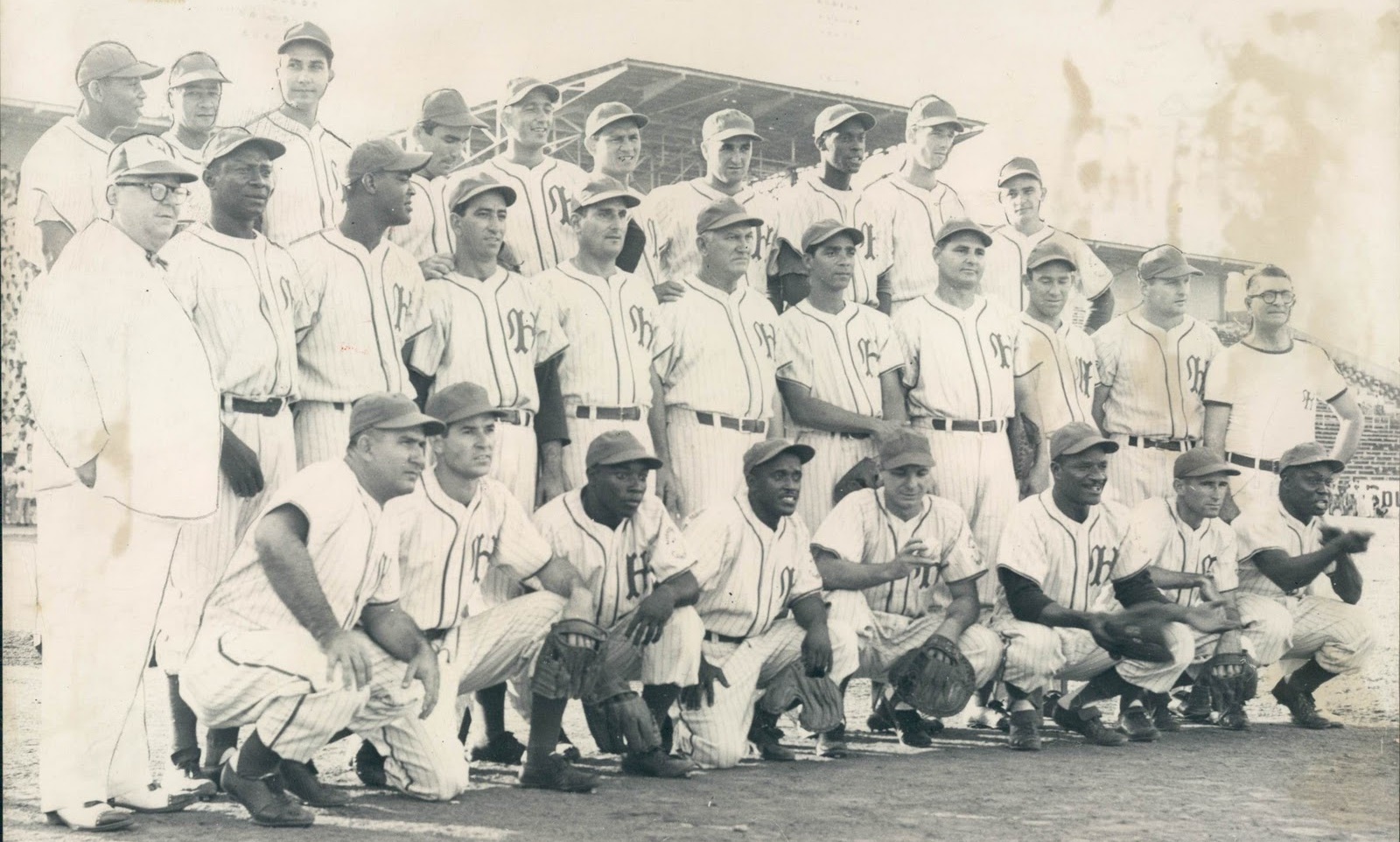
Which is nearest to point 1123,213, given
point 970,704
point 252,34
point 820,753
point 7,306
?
point 970,704

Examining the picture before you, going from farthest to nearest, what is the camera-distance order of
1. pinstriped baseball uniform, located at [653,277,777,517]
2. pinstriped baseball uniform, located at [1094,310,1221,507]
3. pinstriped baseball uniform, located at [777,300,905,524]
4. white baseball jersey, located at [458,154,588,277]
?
pinstriped baseball uniform, located at [1094,310,1221,507] → pinstriped baseball uniform, located at [777,300,905,524] → pinstriped baseball uniform, located at [653,277,777,517] → white baseball jersey, located at [458,154,588,277]

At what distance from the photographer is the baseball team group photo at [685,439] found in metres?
4.45

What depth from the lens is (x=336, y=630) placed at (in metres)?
4.45

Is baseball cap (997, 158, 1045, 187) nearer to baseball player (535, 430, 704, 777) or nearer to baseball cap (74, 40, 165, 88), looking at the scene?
baseball player (535, 430, 704, 777)

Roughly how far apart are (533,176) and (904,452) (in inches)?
64.3

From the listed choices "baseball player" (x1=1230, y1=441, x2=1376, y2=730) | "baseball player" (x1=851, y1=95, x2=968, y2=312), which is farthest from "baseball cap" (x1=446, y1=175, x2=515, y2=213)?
"baseball player" (x1=1230, y1=441, x2=1376, y2=730)

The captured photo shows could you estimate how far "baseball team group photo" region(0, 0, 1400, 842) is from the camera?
4.45 meters

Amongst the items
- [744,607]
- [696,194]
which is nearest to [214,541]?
[744,607]

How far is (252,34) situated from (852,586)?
105 inches

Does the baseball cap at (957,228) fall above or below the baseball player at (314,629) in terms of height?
above

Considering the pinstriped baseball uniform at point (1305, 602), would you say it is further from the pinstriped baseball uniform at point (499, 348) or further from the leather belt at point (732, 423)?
the pinstriped baseball uniform at point (499, 348)

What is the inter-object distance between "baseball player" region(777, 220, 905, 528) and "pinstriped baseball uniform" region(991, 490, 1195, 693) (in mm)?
670

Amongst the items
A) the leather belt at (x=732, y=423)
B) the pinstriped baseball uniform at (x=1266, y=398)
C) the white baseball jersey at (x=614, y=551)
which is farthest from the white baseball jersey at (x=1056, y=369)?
the white baseball jersey at (x=614, y=551)

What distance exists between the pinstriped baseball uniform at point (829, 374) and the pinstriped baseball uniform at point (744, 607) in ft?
0.99
